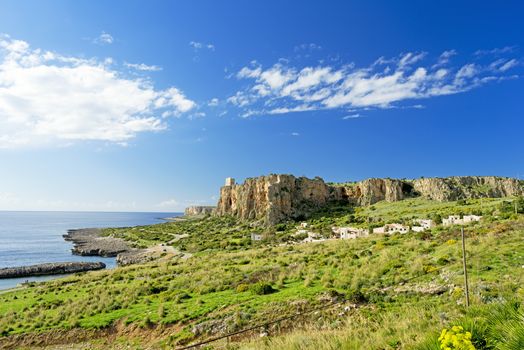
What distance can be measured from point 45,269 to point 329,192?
8337cm

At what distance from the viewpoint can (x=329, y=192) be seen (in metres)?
112

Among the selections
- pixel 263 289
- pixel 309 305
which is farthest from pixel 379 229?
pixel 309 305

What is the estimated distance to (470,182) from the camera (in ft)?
344

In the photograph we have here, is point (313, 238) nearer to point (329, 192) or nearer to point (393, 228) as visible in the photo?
point (393, 228)

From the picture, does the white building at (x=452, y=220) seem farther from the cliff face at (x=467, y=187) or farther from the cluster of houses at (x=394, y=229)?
the cliff face at (x=467, y=187)

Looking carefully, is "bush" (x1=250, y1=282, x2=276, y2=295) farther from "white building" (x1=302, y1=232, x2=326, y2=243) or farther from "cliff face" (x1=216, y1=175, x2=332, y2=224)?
"cliff face" (x1=216, y1=175, x2=332, y2=224)

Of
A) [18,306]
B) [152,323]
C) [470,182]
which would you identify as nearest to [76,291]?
[18,306]

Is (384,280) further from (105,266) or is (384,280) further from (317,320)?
(105,266)

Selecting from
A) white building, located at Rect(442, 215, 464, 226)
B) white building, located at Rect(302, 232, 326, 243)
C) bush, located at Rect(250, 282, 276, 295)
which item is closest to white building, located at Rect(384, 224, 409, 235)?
white building, located at Rect(442, 215, 464, 226)

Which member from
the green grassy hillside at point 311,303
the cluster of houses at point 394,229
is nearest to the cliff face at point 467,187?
the cluster of houses at point 394,229

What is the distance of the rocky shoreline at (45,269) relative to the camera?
2141 inches

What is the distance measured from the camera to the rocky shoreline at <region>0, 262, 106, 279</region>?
54375 mm

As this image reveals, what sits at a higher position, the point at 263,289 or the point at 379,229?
the point at 263,289

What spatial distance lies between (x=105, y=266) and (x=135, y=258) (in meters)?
6.18
